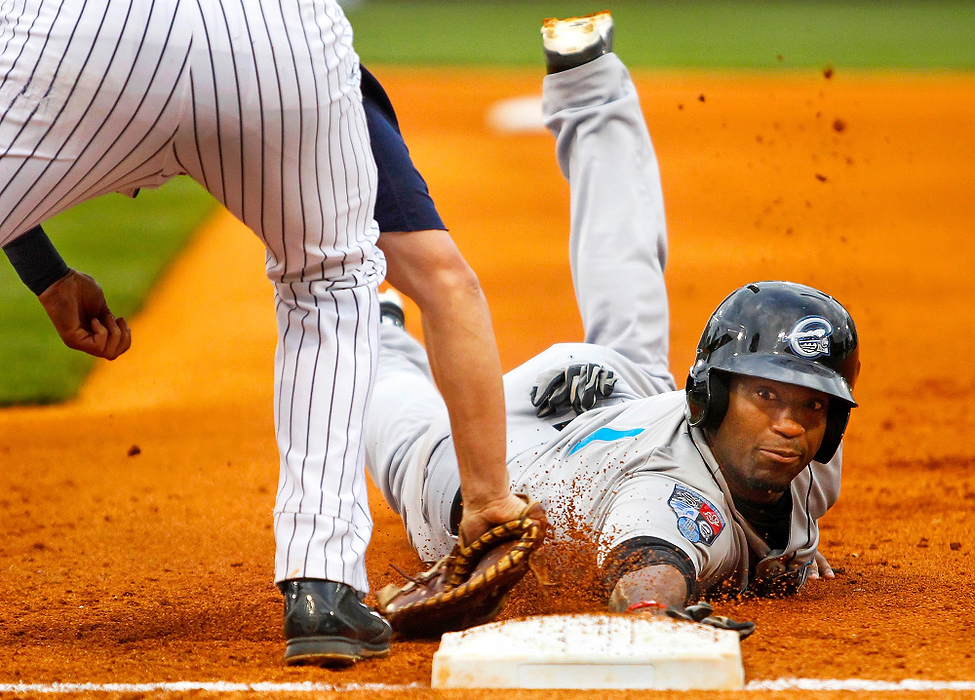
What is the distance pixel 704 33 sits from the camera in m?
19.8

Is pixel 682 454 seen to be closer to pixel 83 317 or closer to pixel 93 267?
pixel 83 317

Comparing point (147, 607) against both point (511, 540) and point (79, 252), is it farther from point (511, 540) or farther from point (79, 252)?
point (79, 252)

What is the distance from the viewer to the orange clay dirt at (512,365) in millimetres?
2107

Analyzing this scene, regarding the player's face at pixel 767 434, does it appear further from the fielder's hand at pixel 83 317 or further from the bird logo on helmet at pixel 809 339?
the fielder's hand at pixel 83 317

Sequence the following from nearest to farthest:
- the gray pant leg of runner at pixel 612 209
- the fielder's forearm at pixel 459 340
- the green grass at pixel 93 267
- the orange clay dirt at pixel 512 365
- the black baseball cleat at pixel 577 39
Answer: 1. the fielder's forearm at pixel 459 340
2. the orange clay dirt at pixel 512 365
3. the gray pant leg of runner at pixel 612 209
4. the black baseball cleat at pixel 577 39
5. the green grass at pixel 93 267

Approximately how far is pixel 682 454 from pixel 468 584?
23.2 inches

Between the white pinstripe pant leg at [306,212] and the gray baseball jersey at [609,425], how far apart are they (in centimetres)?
61

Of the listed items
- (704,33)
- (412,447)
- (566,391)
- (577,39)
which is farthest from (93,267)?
(704,33)

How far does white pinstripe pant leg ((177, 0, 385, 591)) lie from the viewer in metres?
1.61

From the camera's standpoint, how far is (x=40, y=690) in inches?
69.3

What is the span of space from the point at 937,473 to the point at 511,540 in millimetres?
2175

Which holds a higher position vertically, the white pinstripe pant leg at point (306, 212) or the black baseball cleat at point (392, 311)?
the white pinstripe pant leg at point (306, 212)

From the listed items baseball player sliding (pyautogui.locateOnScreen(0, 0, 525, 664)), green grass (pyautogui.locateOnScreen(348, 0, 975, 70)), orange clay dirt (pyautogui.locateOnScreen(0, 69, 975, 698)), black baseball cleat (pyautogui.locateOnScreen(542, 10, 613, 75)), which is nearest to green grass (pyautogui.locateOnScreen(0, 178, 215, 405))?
orange clay dirt (pyautogui.locateOnScreen(0, 69, 975, 698))

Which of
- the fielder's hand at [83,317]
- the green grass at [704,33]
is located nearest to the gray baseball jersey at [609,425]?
the fielder's hand at [83,317]
